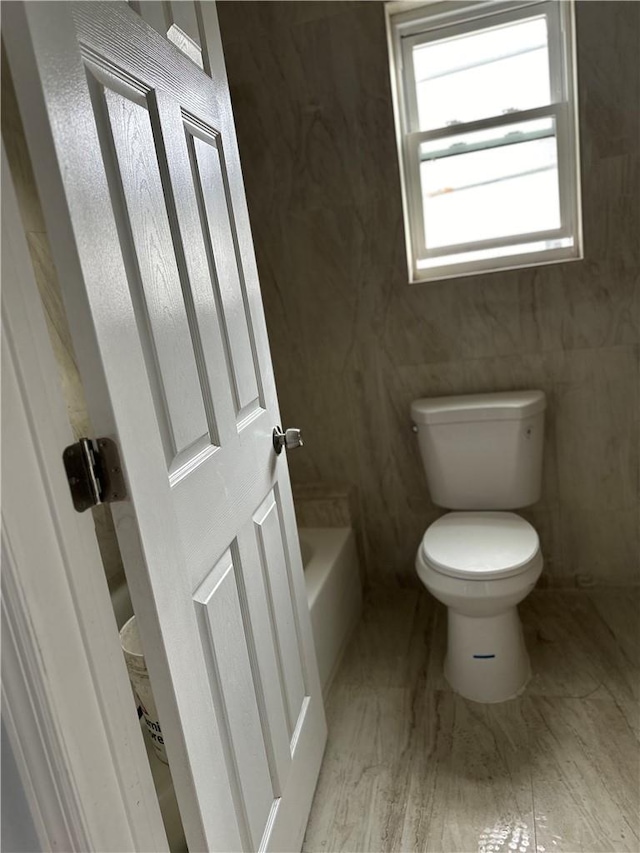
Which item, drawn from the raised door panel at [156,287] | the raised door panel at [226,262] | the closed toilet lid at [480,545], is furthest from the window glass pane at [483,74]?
the raised door panel at [156,287]

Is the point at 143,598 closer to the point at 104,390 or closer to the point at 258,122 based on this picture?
the point at 104,390

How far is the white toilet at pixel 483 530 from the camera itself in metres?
1.65

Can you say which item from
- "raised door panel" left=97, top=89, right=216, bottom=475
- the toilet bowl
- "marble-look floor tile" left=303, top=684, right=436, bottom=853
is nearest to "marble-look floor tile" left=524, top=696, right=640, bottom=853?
the toilet bowl

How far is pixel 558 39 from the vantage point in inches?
77.0

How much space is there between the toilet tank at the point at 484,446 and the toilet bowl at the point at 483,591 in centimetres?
16

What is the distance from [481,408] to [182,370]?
4.22 ft

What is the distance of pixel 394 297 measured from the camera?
2.17 metres

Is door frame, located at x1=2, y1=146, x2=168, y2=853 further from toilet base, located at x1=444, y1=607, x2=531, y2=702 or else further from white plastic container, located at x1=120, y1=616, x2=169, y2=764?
toilet base, located at x1=444, y1=607, x2=531, y2=702

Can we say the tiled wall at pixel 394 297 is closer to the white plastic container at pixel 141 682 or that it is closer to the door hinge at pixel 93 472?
the white plastic container at pixel 141 682

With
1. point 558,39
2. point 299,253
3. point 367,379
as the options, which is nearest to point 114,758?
point 367,379

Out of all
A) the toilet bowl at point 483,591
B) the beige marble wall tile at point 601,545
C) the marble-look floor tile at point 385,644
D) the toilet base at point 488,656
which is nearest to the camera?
the toilet bowl at point 483,591

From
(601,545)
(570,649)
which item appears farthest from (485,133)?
(570,649)

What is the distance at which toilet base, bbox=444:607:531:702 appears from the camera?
1745mm

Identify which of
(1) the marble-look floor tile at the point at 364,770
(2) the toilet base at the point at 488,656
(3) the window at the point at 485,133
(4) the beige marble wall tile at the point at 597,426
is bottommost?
(1) the marble-look floor tile at the point at 364,770
